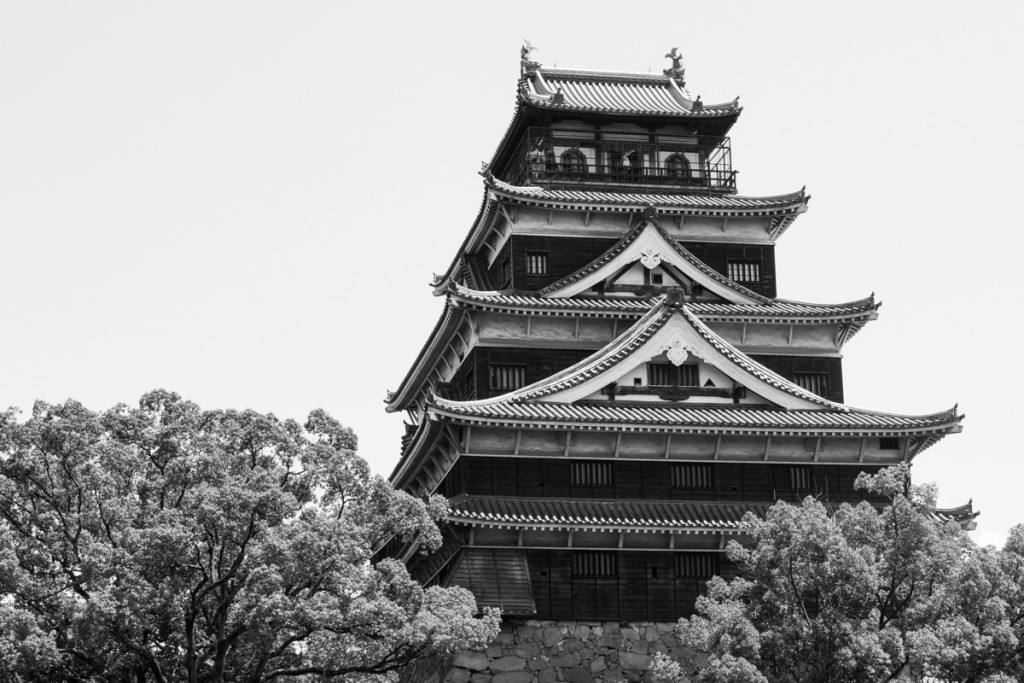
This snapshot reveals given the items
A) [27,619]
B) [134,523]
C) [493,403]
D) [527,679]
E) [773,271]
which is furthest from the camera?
[773,271]

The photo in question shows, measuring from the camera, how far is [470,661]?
41656mm

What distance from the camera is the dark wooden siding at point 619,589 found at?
43.4m

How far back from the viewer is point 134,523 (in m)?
34.1

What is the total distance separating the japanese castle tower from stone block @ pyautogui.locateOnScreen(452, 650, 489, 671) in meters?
0.05

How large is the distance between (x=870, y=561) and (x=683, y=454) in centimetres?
1180

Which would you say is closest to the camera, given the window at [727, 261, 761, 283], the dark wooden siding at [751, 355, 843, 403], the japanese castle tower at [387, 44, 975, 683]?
the japanese castle tower at [387, 44, 975, 683]

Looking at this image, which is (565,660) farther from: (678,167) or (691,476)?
(678,167)

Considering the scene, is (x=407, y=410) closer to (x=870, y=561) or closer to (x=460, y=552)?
(x=460, y=552)

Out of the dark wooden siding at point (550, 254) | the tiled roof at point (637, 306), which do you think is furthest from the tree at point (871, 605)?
the dark wooden siding at point (550, 254)

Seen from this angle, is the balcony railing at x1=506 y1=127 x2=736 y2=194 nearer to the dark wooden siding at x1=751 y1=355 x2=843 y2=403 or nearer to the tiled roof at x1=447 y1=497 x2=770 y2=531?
the dark wooden siding at x1=751 y1=355 x2=843 y2=403

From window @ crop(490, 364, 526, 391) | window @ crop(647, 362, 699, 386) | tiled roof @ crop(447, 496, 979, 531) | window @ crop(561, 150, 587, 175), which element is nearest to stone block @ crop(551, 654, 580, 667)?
tiled roof @ crop(447, 496, 979, 531)

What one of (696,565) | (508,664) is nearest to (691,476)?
(696,565)

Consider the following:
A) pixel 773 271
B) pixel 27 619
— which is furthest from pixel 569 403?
pixel 27 619

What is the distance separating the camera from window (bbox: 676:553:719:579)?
44375 mm
